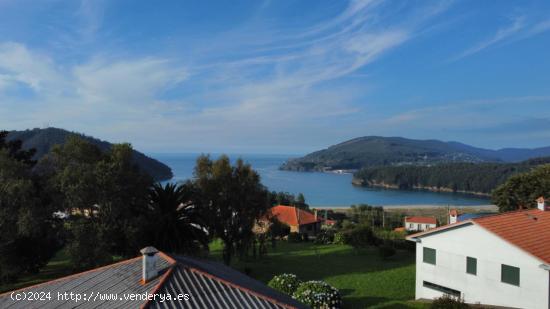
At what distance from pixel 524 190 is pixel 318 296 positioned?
2580cm

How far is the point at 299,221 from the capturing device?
53.3 meters

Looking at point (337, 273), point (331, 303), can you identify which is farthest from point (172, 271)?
point (337, 273)

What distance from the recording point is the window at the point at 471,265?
16.0 meters

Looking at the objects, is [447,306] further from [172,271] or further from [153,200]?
[153,200]

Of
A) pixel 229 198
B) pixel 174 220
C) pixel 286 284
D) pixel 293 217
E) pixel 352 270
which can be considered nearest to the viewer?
pixel 286 284

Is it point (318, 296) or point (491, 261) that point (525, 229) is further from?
point (318, 296)

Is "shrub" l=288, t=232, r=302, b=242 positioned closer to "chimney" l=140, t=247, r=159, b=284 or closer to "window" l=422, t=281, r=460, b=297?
"window" l=422, t=281, r=460, b=297

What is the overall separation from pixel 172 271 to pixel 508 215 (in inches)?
625

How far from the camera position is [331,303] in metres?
14.4

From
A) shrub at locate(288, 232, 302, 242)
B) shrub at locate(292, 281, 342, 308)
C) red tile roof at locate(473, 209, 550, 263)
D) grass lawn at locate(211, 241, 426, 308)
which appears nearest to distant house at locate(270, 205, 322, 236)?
shrub at locate(288, 232, 302, 242)

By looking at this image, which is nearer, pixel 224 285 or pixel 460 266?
pixel 224 285

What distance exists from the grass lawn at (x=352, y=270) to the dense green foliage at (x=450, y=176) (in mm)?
134210

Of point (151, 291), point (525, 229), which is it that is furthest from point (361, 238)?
point (151, 291)

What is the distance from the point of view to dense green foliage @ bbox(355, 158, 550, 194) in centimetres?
15062
